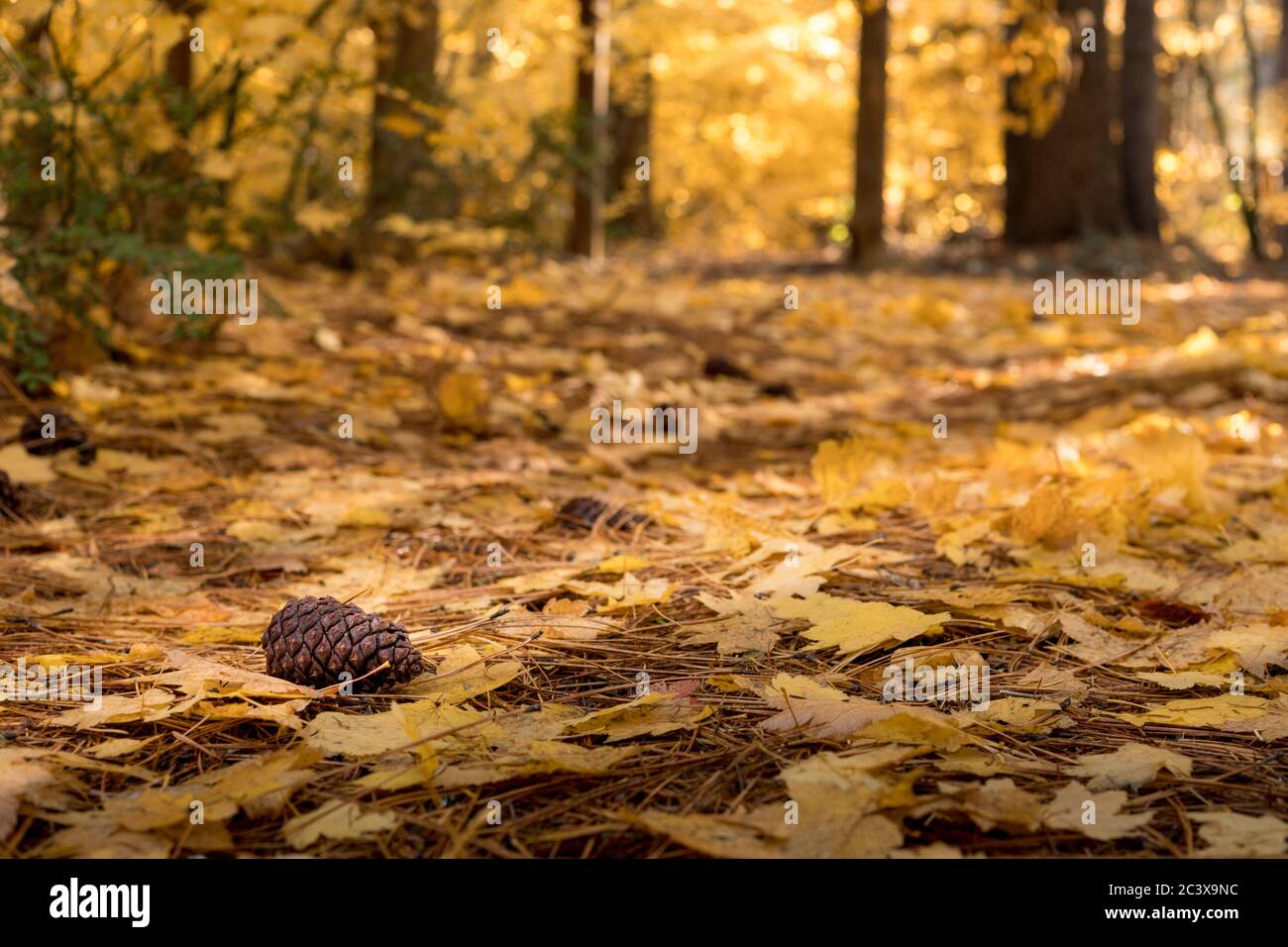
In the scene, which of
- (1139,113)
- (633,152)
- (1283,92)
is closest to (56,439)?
(633,152)

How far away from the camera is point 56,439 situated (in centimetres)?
261

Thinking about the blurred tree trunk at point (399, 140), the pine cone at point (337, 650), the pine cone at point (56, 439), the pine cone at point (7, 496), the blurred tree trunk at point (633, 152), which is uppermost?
the blurred tree trunk at point (633, 152)

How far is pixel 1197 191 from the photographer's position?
2122cm

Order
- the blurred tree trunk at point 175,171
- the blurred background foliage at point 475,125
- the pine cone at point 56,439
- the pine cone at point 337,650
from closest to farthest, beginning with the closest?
the pine cone at point 337,650 < the pine cone at point 56,439 < the blurred background foliage at point 475,125 < the blurred tree trunk at point 175,171

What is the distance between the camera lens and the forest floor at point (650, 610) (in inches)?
44.6

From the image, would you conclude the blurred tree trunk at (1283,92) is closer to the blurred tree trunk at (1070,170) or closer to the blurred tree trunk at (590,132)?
the blurred tree trunk at (1070,170)

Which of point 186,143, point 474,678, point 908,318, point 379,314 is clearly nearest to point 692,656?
point 474,678

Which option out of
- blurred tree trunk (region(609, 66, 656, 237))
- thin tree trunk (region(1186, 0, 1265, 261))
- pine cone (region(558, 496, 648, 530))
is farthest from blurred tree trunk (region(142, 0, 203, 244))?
thin tree trunk (region(1186, 0, 1265, 261))

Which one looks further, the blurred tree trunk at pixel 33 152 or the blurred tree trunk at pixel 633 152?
the blurred tree trunk at pixel 633 152

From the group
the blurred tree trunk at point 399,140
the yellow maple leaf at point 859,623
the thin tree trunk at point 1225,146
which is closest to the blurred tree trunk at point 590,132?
the blurred tree trunk at point 399,140

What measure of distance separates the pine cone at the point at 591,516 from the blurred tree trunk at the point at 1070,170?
704 cm

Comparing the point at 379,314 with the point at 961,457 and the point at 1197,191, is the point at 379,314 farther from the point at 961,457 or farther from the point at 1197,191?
the point at 1197,191

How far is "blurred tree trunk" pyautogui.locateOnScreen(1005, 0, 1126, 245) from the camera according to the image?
27.6 feet
